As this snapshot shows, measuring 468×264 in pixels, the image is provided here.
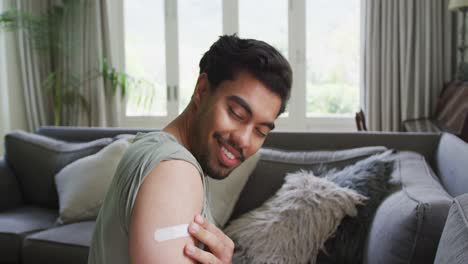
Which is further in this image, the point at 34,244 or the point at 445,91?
the point at 445,91

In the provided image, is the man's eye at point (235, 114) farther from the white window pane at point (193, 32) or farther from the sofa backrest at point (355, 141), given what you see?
the white window pane at point (193, 32)

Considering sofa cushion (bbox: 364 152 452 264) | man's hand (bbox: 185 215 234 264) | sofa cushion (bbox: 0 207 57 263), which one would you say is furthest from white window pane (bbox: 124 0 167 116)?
man's hand (bbox: 185 215 234 264)

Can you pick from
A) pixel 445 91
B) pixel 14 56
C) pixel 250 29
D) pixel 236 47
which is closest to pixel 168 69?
pixel 250 29

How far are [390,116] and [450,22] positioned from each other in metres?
0.94

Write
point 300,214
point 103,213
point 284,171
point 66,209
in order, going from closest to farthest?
point 103,213, point 300,214, point 284,171, point 66,209

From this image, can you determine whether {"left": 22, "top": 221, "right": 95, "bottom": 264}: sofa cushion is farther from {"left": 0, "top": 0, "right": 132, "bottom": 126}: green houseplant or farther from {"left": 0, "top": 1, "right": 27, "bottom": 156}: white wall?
{"left": 0, "top": 0, "right": 132, "bottom": 126}: green houseplant

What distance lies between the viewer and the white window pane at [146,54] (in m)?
5.07

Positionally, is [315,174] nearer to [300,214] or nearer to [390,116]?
[300,214]

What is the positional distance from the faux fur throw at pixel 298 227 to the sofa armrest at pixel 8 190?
157cm

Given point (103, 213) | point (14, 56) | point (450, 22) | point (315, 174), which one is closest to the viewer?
point (103, 213)

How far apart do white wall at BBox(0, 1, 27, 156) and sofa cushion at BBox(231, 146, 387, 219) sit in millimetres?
3131

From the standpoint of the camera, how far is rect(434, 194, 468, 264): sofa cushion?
2.64ft

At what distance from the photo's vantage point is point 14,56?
4.66 metres

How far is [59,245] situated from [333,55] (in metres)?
3.32
